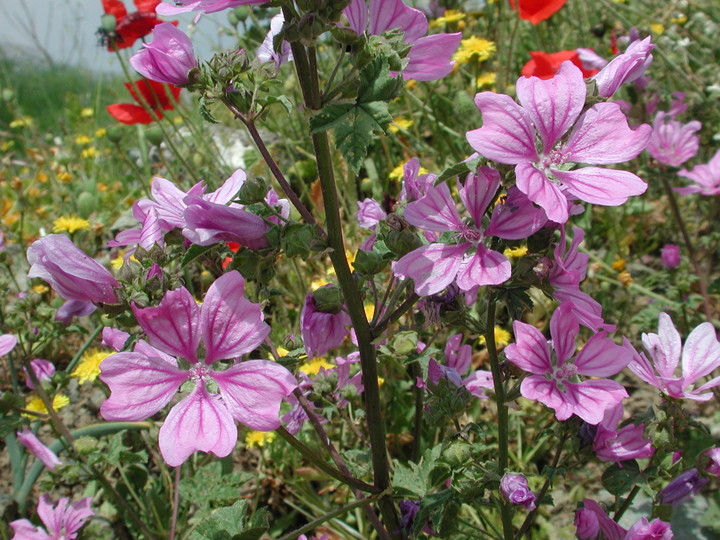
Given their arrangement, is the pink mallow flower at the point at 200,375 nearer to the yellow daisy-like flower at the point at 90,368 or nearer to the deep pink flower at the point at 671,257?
the yellow daisy-like flower at the point at 90,368

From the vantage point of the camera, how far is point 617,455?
1259 millimetres

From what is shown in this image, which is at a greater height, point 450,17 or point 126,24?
point 126,24

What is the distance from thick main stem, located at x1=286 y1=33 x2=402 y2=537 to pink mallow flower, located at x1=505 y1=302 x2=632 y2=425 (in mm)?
269

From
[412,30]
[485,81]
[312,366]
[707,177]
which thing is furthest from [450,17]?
[412,30]

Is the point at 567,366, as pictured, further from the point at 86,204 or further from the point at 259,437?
the point at 86,204

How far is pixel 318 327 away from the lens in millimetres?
1207

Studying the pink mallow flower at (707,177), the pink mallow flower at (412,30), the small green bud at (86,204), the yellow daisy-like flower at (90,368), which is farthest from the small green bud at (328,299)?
the small green bud at (86,204)

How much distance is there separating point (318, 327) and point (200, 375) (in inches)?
9.5

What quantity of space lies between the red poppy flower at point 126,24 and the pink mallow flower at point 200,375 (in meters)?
1.71

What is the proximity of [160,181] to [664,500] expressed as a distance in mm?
1241

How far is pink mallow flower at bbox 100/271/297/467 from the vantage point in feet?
3.19

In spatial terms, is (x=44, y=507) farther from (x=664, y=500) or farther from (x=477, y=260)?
(x=664, y=500)

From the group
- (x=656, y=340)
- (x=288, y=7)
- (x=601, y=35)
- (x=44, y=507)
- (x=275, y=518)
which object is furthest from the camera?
(x=601, y=35)

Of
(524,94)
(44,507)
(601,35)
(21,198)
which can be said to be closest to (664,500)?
(524,94)
